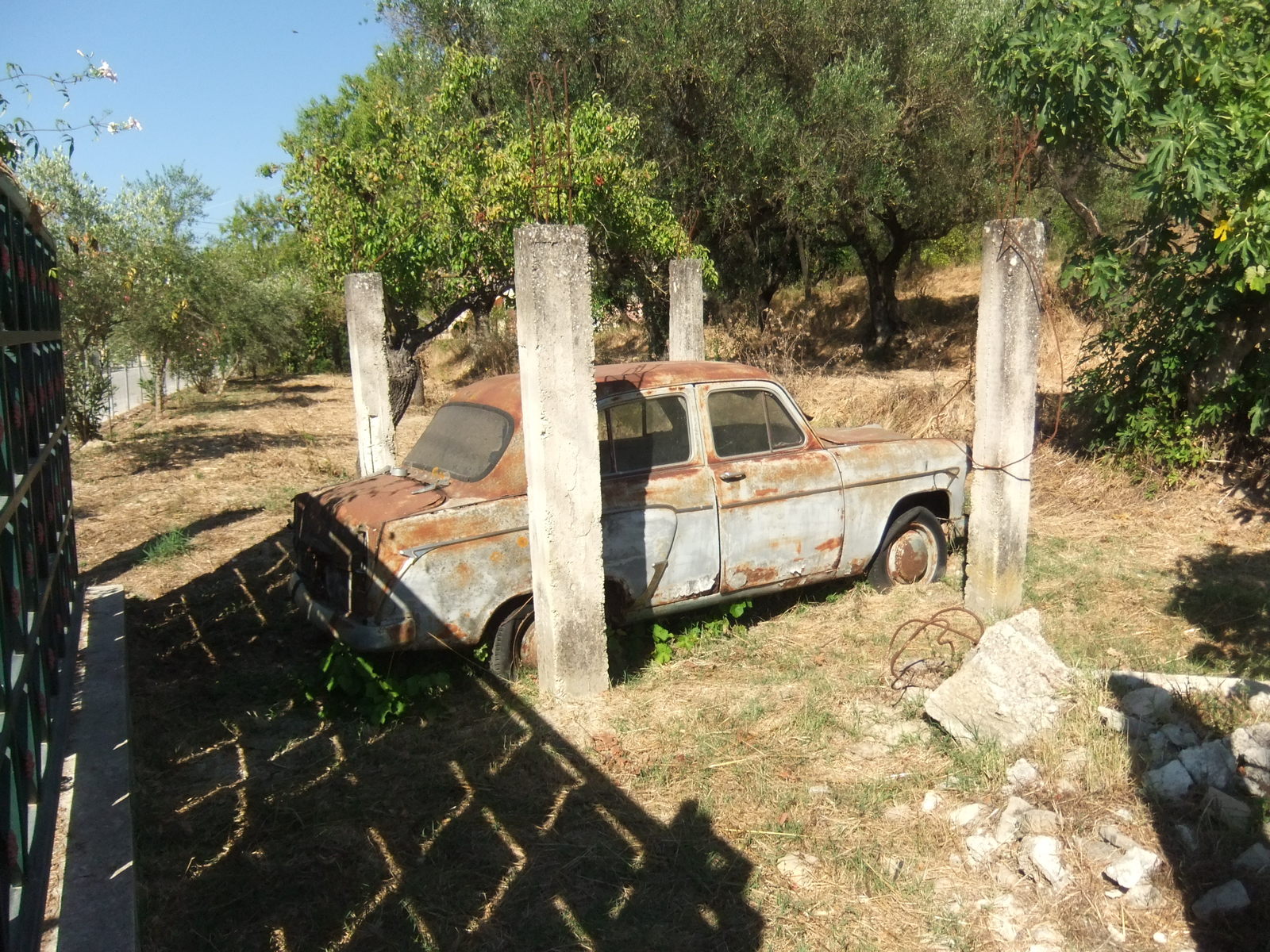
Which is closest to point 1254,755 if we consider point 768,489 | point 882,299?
point 768,489

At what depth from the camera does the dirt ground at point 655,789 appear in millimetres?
3434

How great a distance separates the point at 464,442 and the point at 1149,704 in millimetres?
3767

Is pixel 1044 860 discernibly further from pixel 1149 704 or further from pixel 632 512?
pixel 632 512

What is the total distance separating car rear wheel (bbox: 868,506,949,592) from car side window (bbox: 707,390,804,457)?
3.65 feet

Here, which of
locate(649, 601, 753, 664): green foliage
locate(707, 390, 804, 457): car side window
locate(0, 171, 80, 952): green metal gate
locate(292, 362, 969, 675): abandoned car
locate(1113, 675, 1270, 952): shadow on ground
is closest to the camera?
locate(0, 171, 80, 952): green metal gate

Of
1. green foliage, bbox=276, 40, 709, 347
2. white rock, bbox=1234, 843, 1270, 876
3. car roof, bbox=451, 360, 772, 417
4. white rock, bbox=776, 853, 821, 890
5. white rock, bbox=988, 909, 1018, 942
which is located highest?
green foliage, bbox=276, 40, 709, 347

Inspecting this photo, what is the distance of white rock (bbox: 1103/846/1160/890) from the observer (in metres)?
3.40

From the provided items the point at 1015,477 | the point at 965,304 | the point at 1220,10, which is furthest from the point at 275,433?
the point at 965,304

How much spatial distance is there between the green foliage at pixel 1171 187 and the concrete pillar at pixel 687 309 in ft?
9.45

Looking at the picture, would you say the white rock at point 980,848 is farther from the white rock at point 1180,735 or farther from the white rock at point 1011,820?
the white rock at point 1180,735

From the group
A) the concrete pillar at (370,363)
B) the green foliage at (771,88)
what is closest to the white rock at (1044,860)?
the concrete pillar at (370,363)

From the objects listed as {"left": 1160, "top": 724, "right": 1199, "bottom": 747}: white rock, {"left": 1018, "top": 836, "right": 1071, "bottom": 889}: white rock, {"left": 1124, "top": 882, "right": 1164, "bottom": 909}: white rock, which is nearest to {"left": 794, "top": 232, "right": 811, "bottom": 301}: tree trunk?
{"left": 1160, "top": 724, "right": 1199, "bottom": 747}: white rock

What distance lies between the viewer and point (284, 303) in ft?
78.7

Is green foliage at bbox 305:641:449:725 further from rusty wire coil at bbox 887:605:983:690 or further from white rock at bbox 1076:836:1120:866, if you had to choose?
white rock at bbox 1076:836:1120:866
